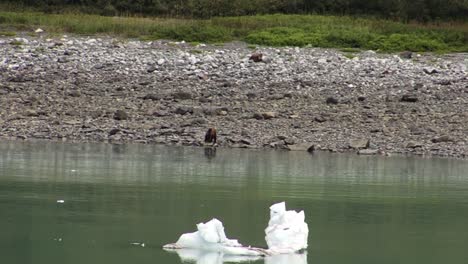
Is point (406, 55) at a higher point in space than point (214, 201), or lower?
higher

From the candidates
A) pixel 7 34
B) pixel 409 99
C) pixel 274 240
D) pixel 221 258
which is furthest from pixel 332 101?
pixel 221 258

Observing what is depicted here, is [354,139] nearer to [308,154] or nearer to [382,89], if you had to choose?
[308,154]

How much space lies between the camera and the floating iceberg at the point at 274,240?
9.48 metres

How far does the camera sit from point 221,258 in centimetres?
930

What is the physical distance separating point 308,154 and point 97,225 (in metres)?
10.1

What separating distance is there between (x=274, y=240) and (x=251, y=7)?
133 feet

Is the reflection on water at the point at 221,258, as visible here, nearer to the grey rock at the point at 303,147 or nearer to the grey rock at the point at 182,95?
the grey rock at the point at 303,147

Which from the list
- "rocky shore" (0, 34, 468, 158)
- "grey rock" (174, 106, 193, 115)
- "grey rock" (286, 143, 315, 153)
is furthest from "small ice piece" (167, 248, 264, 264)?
"grey rock" (174, 106, 193, 115)

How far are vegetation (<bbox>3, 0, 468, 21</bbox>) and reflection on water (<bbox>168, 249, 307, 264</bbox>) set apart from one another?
3880 cm

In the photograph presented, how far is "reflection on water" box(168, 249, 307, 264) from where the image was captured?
9.23m

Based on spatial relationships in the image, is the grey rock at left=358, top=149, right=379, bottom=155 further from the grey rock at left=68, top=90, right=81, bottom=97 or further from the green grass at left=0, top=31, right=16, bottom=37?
the green grass at left=0, top=31, right=16, bottom=37

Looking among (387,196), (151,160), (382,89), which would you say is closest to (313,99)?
(382,89)

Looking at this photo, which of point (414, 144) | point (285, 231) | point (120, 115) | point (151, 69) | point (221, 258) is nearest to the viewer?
point (221, 258)

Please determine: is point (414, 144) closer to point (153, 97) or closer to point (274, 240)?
point (153, 97)
